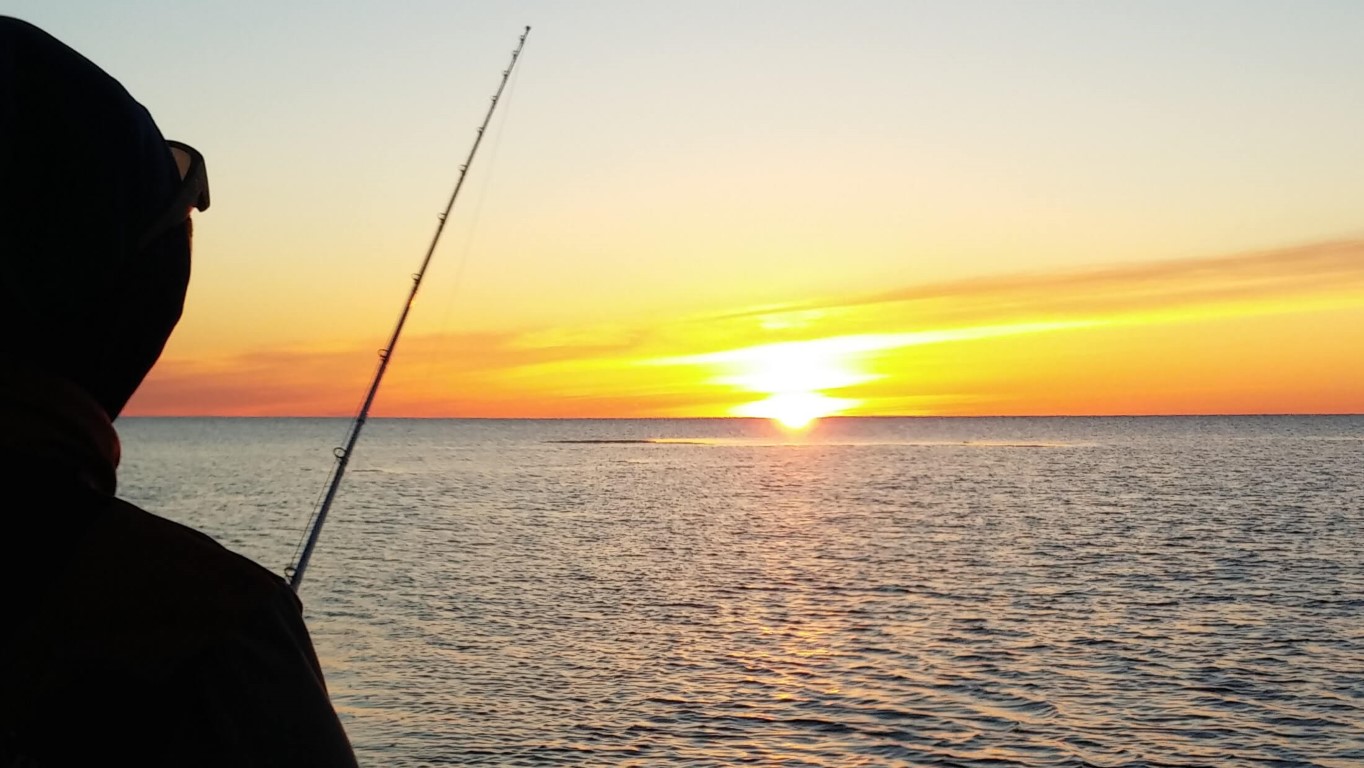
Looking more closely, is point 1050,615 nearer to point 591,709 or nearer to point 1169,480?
point 591,709

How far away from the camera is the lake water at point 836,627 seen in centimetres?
1788

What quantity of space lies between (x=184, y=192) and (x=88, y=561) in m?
0.41

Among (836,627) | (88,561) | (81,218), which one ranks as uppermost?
(81,218)

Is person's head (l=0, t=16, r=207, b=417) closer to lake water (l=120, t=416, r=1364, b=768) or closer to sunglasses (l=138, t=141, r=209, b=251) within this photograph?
sunglasses (l=138, t=141, r=209, b=251)

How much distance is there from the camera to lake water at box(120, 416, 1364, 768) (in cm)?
1788

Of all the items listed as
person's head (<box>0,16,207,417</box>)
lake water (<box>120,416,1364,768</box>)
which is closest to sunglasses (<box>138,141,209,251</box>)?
person's head (<box>0,16,207,417</box>)

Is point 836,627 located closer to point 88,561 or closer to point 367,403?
point 367,403

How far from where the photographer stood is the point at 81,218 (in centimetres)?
108

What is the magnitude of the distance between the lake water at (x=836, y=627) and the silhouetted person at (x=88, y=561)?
1642cm

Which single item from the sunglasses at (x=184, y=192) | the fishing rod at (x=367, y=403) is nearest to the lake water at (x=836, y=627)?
the fishing rod at (x=367, y=403)

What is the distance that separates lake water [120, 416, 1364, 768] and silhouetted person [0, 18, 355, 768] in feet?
53.9

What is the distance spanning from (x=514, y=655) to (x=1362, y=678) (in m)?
16.3

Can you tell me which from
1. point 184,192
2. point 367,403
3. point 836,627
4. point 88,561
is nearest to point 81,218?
point 184,192

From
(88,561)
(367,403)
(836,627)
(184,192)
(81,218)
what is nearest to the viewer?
(88,561)
